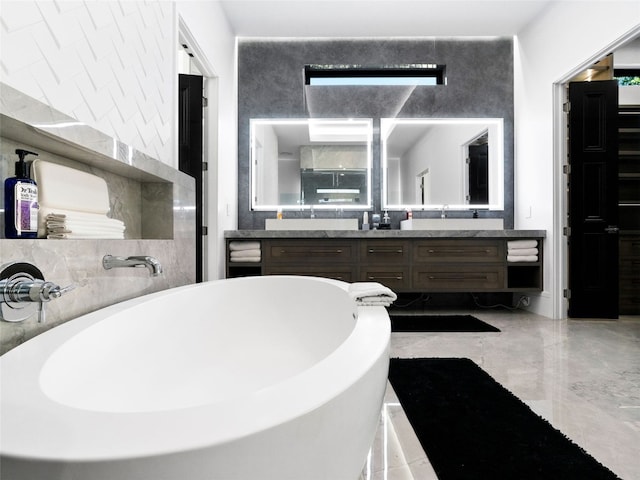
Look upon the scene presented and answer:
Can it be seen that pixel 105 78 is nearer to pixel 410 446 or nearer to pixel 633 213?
pixel 410 446

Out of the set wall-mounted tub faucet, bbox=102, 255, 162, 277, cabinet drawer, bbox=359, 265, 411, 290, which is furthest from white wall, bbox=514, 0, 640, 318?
wall-mounted tub faucet, bbox=102, 255, 162, 277

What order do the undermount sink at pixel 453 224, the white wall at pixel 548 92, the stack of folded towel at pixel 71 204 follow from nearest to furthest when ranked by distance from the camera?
the stack of folded towel at pixel 71 204
the white wall at pixel 548 92
the undermount sink at pixel 453 224

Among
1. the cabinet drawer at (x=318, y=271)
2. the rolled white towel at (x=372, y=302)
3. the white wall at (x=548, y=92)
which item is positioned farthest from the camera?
the cabinet drawer at (x=318, y=271)

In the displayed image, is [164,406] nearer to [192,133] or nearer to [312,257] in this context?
[312,257]

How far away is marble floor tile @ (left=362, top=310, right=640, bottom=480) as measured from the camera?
115 centimetres

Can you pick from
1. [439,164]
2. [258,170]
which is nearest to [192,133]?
[258,170]

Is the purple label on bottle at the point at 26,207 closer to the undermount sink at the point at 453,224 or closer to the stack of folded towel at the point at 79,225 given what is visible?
the stack of folded towel at the point at 79,225

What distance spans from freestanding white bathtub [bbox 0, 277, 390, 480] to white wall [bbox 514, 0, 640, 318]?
268cm

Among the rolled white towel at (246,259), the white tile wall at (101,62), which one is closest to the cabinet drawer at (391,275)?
the rolled white towel at (246,259)

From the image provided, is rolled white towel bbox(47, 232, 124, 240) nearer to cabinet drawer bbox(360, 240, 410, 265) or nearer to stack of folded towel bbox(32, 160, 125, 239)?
stack of folded towel bbox(32, 160, 125, 239)

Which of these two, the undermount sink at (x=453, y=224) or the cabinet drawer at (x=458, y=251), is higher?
the undermount sink at (x=453, y=224)

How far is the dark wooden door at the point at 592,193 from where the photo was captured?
10.1ft

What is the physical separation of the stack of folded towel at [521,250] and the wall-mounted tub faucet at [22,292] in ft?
10.9

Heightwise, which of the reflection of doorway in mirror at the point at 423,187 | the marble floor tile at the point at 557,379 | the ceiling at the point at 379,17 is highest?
the ceiling at the point at 379,17
